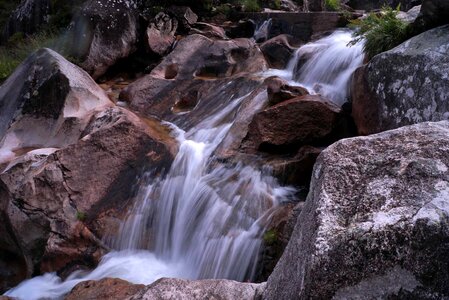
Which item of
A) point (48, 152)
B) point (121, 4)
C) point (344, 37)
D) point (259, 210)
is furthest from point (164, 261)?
point (121, 4)

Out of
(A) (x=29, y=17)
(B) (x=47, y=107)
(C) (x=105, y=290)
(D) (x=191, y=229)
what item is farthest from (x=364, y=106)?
(A) (x=29, y=17)

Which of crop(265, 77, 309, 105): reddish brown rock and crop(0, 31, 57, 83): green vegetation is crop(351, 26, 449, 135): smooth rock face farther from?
crop(0, 31, 57, 83): green vegetation

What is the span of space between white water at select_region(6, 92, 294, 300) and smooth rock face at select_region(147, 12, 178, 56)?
5954 millimetres

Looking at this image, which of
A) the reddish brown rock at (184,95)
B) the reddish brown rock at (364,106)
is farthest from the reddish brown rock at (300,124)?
the reddish brown rock at (184,95)

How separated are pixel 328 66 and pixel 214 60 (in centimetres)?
291

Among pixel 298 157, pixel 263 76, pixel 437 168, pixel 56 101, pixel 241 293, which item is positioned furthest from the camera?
pixel 263 76

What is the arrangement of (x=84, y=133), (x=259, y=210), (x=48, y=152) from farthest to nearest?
(x=84, y=133) → (x=48, y=152) → (x=259, y=210)

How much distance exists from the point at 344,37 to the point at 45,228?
23.1 ft

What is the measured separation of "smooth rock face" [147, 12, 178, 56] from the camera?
39.7 ft

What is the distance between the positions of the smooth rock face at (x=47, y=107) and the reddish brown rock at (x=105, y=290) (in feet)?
11.8

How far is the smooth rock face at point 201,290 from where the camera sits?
314 cm

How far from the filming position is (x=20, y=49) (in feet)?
40.5

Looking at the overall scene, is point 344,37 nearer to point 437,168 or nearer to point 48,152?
point 48,152

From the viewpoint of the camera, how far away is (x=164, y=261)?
5.89 metres
